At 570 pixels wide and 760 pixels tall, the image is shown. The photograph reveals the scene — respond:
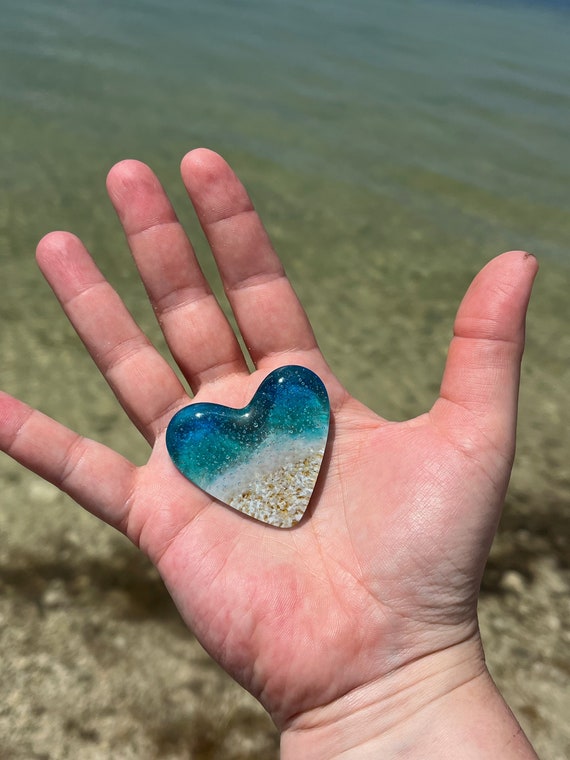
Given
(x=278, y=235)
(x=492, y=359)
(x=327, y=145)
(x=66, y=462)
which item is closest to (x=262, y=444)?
(x=66, y=462)

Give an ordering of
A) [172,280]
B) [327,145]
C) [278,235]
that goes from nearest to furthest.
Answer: [172,280]
[278,235]
[327,145]

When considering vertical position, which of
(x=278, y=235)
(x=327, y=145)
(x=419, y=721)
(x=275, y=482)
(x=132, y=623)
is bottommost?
(x=132, y=623)

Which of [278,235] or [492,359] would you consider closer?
[492,359]

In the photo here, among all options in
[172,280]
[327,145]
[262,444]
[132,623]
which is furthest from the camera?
[327,145]

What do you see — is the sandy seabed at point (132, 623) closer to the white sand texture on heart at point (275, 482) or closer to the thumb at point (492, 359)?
the white sand texture on heart at point (275, 482)

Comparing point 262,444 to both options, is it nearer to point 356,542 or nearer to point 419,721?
point 356,542
